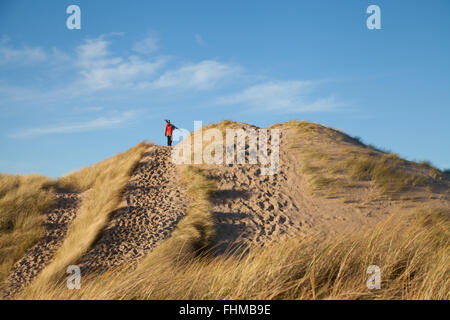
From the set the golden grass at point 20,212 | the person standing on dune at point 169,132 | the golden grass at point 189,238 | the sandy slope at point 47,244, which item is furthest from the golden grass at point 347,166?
the golden grass at point 20,212

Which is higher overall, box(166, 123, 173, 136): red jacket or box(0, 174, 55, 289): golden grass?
box(166, 123, 173, 136): red jacket

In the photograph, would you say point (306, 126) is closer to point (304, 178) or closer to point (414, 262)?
point (304, 178)

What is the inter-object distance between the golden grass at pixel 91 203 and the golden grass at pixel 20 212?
0.93 m

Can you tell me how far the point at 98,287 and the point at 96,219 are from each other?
5323mm

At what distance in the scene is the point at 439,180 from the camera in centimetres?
1402

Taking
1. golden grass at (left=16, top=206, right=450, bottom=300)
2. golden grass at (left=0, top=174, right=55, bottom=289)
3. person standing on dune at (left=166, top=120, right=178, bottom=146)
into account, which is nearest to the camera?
golden grass at (left=16, top=206, right=450, bottom=300)

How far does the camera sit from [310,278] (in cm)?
531

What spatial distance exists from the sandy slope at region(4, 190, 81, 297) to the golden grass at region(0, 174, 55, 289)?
187mm

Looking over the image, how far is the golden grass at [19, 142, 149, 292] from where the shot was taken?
866 cm

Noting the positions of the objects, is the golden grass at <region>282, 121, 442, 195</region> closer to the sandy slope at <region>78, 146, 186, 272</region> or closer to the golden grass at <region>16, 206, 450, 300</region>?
the sandy slope at <region>78, 146, 186, 272</region>

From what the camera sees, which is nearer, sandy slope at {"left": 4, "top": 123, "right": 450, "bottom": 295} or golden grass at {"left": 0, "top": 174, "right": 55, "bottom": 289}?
sandy slope at {"left": 4, "top": 123, "right": 450, "bottom": 295}

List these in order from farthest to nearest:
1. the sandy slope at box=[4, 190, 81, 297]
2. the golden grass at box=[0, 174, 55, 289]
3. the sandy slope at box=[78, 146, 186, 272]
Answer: the golden grass at box=[0, 174, 55, 289] < the sandy slope at box=[4, 190, 81, 297] < the sandy slope at box=[78, 146, 186, 272]

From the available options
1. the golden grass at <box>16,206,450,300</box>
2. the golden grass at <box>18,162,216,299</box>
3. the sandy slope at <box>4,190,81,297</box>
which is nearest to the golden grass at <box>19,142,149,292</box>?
the sandy slope at <box>4,190,81,297</box>

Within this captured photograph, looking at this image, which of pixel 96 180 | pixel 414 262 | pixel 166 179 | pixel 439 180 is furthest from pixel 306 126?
pixel 414 262
